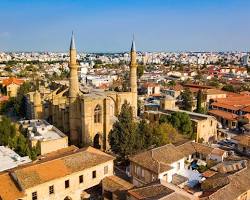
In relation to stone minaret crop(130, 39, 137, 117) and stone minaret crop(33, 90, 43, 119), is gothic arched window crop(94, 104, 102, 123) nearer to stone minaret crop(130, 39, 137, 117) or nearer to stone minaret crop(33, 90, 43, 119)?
stone minaret crop(130, 39, 137, 117)

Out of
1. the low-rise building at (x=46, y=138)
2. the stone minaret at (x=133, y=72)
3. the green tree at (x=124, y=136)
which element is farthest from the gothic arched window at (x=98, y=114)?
the stone minaret at (x=133, y=72)

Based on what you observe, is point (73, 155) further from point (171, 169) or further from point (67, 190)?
point (171, 169)

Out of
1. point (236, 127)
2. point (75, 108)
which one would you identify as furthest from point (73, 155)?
point (236, 127)

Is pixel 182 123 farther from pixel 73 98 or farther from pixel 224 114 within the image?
pixel 224 114

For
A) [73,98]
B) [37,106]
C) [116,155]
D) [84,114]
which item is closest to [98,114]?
[84,114]

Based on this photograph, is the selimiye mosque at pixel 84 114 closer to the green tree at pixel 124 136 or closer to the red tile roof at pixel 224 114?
the green tree at pixel 124 136

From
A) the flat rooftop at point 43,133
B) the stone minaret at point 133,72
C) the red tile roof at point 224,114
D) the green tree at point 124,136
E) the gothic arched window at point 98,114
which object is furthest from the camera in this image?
the red tile roof at point 224,114
